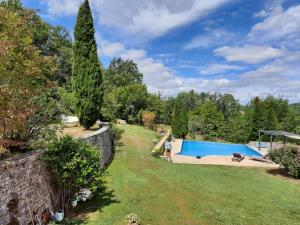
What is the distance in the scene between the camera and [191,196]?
11.5m

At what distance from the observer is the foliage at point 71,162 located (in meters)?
8.90

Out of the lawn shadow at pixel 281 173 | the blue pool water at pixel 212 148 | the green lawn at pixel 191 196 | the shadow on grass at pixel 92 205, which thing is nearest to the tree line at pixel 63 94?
the shadow on grass at pixel 92 205

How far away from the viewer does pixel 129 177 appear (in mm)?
14031

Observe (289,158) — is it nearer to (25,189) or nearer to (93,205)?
(93,205)

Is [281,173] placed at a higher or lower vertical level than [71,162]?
lower

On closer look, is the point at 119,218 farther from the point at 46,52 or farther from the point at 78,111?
the point at 46,52

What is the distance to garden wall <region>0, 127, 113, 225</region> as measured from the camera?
6801mm

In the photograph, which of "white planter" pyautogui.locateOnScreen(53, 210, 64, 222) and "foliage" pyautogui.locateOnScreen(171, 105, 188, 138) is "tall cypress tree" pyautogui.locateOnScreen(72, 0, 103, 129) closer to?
"white planter" pyautogui.locateOnScreen(53, 210, 64, 222)

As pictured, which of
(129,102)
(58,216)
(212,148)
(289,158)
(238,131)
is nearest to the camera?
(58,216)

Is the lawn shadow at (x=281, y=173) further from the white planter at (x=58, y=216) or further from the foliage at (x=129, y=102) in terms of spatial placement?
the foliage at (x=129, y=102)

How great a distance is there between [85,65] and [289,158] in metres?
14.0

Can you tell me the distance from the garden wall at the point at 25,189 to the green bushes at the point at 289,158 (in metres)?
12.7

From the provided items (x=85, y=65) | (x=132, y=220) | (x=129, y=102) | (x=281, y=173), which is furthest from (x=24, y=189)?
(x=129, y=102)

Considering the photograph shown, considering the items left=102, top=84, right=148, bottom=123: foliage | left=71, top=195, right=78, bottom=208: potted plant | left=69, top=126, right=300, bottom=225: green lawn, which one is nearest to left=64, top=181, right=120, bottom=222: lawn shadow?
left=69, top=126, right=300, bottom=225: green lawn
